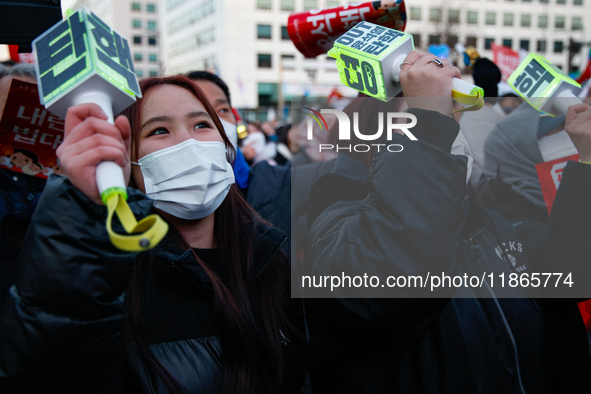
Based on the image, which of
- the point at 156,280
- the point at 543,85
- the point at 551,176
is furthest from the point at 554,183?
the point at 156,280

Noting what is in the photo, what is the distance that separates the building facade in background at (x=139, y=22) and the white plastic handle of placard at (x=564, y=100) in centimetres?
5966

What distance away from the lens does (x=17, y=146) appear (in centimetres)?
171

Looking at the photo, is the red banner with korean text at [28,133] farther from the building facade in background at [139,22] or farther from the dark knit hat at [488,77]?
the building facade in background at [139,22]

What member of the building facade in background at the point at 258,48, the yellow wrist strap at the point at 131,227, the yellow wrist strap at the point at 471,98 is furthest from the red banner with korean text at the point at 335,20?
the building facade in background at the point at 258,48

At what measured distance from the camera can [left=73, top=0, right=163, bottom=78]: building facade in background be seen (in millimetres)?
57344

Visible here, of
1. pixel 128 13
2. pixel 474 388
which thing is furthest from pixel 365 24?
pixel 128 13

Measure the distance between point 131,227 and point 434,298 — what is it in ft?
2.79

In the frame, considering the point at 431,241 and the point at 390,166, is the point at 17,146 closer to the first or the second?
the point at 390,166

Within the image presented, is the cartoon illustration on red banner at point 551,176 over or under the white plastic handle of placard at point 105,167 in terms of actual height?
under

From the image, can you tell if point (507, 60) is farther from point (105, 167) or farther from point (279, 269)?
point (105, 167)

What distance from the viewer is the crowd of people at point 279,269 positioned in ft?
3.30

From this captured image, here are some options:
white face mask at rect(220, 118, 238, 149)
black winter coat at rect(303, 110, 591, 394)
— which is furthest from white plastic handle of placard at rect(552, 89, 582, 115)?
white face mask at rect(220, 118, 238, 149)

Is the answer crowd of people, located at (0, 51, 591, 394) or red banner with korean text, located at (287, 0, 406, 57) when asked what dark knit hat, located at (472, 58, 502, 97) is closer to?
crowd of people, located at (0, 51, 591, 394)

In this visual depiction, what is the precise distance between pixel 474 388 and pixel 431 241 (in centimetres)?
52
